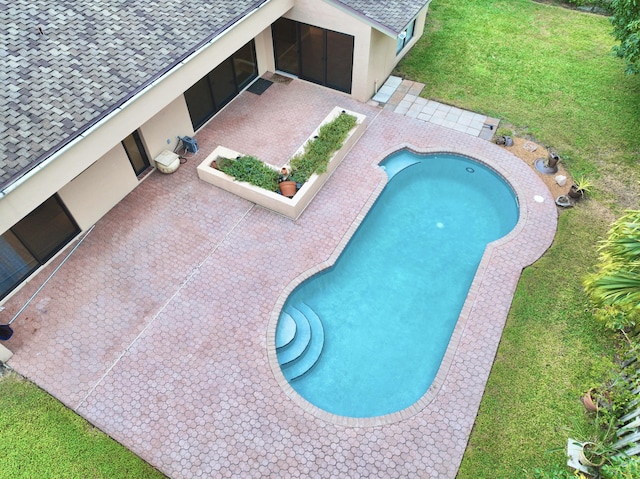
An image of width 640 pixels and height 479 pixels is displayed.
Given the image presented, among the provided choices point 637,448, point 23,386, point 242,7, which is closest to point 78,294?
point 23,386

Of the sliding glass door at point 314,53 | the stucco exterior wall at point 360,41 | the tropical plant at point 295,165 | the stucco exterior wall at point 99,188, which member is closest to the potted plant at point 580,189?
the tropical plant at point 295,165

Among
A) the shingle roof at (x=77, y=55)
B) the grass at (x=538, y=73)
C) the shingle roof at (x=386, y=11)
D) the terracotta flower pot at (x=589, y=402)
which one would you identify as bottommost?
the terracotta flower pot at (x=589, y=402)

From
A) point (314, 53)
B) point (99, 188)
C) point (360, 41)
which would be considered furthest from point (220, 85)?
point (99, 188)

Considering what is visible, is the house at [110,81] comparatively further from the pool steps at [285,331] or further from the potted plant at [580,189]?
the potted plant at [580,189]

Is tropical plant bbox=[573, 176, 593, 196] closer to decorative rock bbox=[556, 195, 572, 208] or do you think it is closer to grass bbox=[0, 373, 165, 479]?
decorative rock bbox=[556, 195, 572, 208]

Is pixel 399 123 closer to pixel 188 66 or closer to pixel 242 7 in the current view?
pixel 242 7

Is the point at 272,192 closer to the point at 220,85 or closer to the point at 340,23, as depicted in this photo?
the point at 220,85
